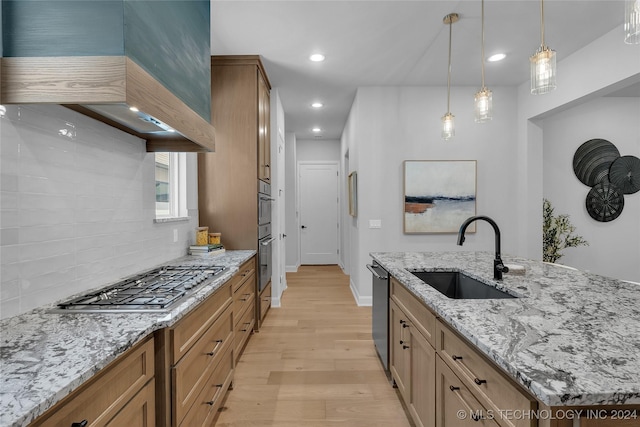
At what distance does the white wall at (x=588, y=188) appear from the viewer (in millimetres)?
4289

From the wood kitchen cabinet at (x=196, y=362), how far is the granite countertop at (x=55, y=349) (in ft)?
0.41

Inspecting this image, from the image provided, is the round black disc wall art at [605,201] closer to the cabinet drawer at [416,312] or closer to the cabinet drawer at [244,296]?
the cabinet drawer at [416,312]

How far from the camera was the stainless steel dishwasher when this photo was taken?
2318 mm

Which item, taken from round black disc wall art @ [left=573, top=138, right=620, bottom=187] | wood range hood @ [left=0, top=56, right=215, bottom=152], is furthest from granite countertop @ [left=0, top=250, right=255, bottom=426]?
round black disc wall art @ [left=573, top=138, right=620, bottom=187]

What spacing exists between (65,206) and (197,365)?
96cm

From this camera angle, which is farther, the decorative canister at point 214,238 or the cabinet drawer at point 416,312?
the decorative canister at point 214,238

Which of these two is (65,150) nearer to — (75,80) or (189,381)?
(75,80)

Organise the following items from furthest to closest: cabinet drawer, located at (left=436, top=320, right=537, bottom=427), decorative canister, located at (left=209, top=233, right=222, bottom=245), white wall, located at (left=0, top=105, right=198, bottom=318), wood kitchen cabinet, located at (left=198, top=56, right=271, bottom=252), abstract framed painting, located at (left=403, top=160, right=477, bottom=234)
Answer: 1. abstract framed painting, located at (left=403, top=160, right=477, bottom=234)
2. wood kitchen cabinet, located at (left=198, top=56, right=271, bottom=252)
3. decorative canister, located at (left=209, top=233, right=222, bottom=245)
4. white wall, located at (left=0, top=105, right=198, bottom=318)
5. cabinet drawer, located at (left=436, top=320, right=537, bottom=427)

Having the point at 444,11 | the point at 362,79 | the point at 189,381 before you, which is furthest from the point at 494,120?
the point at 189,381

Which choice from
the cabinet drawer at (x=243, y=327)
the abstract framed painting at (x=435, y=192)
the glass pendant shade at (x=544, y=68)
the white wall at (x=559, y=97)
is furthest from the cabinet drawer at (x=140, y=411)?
the white wall at (x=559, y=97)

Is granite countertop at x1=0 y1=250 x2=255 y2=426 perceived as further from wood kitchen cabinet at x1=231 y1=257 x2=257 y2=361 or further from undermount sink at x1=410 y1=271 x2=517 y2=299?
undermount sink at x1=410 y1=271 x2=517 y2=299

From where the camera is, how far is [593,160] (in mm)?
4414

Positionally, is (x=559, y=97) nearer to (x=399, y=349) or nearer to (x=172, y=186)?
(x=399, y=349)

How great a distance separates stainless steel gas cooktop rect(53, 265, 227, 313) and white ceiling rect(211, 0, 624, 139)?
205 centimetres
